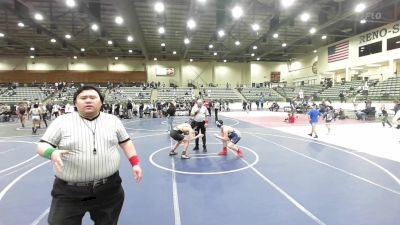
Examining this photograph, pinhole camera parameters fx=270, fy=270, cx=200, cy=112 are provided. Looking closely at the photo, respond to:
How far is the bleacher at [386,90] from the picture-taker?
931 inches

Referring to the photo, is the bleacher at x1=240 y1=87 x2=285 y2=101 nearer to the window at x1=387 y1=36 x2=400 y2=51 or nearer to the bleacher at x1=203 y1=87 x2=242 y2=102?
the bleacher at x1=203 y1=87 x2=242 y2=102

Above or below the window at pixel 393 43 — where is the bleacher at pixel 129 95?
below

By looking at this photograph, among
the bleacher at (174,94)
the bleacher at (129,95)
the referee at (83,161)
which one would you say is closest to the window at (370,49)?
the bleacher at (174,94)

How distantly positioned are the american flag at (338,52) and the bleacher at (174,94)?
20.6 meters

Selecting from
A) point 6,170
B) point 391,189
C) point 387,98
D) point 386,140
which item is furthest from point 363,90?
point 6,170

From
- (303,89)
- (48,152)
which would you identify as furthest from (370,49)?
(48,152)

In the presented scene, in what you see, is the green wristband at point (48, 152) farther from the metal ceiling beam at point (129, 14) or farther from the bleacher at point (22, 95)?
the bleacher at point (22, 95)

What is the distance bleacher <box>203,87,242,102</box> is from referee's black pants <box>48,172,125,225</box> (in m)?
36.3

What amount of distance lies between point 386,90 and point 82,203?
3058cm

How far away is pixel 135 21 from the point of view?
24625 millimetres

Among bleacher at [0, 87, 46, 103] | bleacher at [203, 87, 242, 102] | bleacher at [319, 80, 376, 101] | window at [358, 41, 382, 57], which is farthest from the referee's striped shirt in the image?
bleacher at [0, 87, 46, 103]

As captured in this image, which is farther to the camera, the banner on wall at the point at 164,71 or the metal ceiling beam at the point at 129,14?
the banner on wall at the point at 164,71

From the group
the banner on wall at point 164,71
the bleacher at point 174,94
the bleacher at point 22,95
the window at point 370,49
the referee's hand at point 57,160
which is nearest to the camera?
the referee's hand at point 57,160

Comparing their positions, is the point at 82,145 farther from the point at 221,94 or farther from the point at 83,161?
the point at 221,94
